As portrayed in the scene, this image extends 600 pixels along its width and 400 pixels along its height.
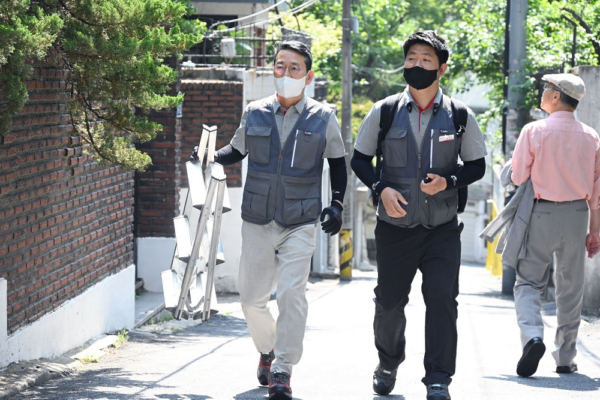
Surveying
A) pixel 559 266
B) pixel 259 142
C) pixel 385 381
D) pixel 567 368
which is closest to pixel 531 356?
pixel 567 368

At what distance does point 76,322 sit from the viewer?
7395 mm

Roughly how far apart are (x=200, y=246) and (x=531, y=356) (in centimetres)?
225

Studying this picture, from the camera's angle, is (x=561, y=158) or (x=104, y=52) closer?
(x=104, y=52)

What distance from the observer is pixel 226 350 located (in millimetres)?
7707

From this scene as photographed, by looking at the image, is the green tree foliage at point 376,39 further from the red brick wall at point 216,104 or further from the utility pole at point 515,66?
the red brick wall at point 216,104

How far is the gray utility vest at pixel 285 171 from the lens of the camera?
5.28m

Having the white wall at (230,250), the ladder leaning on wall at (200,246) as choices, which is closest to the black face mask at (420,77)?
the ladder leaning on wall at (200,246)

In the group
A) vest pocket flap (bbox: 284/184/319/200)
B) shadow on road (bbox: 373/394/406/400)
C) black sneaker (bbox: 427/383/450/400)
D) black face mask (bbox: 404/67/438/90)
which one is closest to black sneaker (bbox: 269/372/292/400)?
shadow on road (bbox: 373/394/406/400)

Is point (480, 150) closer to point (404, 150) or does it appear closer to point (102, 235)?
point (404, 150)

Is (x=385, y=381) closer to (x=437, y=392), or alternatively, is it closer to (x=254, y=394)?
(x=437, y=392)

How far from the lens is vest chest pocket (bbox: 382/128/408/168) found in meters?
5.07

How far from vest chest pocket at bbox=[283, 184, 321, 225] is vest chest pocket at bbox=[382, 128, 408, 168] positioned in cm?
51

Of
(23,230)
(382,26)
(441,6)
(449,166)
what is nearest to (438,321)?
(449,166)

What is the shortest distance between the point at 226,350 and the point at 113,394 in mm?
2397
